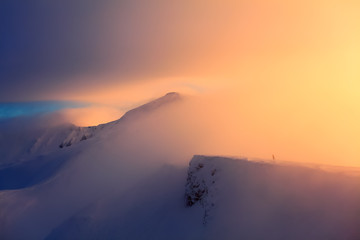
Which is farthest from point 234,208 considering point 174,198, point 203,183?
point 174,198

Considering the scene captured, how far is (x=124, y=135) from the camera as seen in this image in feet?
160

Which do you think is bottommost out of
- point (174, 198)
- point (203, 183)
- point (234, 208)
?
point (174, 198)

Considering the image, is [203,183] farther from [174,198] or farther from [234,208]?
[174,198]

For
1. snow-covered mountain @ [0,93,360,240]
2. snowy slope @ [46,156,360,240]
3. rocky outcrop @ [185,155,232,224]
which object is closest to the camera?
snowy slope @ [46,156,360,240]

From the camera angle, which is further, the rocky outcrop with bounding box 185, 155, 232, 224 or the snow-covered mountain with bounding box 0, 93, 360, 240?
the rocky outcrop with bounding box 185, 155, 232, 224

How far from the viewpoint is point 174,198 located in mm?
19844

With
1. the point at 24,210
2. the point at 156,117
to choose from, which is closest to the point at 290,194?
the point at 24,210

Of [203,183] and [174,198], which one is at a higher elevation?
[203,183]

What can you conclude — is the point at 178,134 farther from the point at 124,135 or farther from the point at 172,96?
the point at 172,96

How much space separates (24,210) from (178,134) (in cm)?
2396

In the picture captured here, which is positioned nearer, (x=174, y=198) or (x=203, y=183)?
(x=203, y=183)

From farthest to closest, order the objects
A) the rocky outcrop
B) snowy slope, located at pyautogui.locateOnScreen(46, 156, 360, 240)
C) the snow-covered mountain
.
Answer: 1. the rocky outcrop
2. the snow-covered mountain
3. snowy slope, located at pyautogui.locateOnScreen(46, 156, 360, 240)

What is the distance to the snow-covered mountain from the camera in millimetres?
10430

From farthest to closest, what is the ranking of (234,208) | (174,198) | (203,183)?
(174,198)
(203,183)
(234,208)
